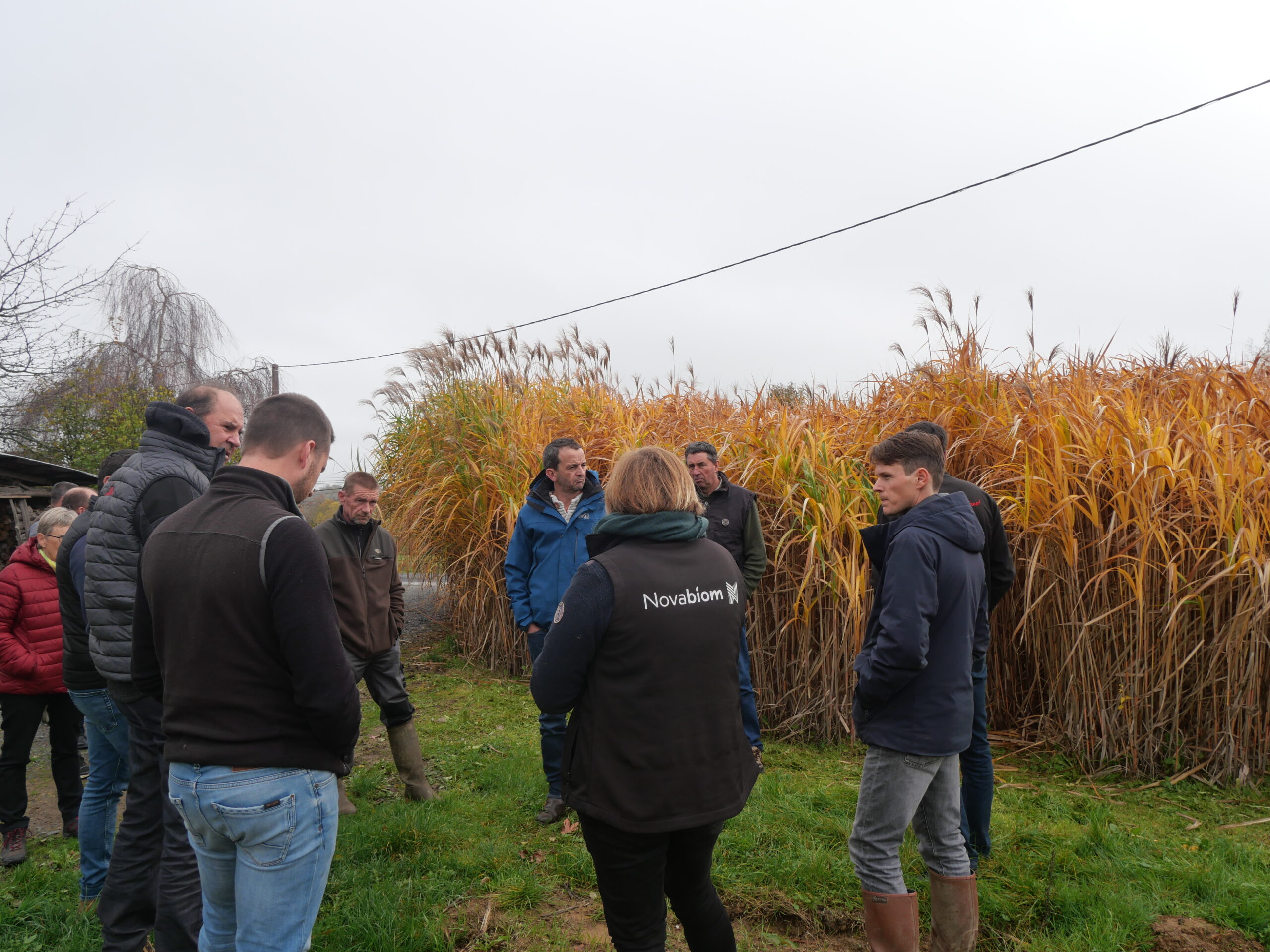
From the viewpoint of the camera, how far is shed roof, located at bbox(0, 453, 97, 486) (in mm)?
8070

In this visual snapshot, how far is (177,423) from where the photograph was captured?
2.69 m

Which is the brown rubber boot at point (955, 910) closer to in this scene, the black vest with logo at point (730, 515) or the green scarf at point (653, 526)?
the green scarf at point (653, 526)

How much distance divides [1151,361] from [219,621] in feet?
19.7

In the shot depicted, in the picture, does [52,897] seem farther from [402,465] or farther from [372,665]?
[402,465]

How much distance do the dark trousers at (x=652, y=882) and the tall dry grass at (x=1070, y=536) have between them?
9.13 feet

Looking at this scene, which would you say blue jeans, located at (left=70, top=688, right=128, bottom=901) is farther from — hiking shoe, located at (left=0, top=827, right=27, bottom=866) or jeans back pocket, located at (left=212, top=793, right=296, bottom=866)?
jeans back pocket, located at (left=212, top=793, right=296, bottom=866)

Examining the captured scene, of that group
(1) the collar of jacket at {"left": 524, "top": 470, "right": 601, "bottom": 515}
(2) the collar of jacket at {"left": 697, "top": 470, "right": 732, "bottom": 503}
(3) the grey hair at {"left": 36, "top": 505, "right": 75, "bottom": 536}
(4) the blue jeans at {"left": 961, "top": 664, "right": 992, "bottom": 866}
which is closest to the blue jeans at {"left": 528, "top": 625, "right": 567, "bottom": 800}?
(1) the collar of jacket at {"left": 524, "top": 470, "right": 601, "bottom": 515}

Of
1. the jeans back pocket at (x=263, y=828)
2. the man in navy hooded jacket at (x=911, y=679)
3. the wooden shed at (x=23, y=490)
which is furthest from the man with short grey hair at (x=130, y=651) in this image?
the wooden shed at (x=23, y=490)

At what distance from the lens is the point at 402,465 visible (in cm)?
798

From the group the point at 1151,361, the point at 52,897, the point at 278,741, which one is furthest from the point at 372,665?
the point at 1151,361

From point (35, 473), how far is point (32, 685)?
597 cm

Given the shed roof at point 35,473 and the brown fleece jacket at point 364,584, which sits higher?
the shed roof at point 35,473

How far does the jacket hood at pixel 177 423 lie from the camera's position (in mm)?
2674

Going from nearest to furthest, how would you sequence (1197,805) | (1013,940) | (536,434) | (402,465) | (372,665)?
(1013,940) → (1197,805) → (372,665) → (536,434) → (402,465)
